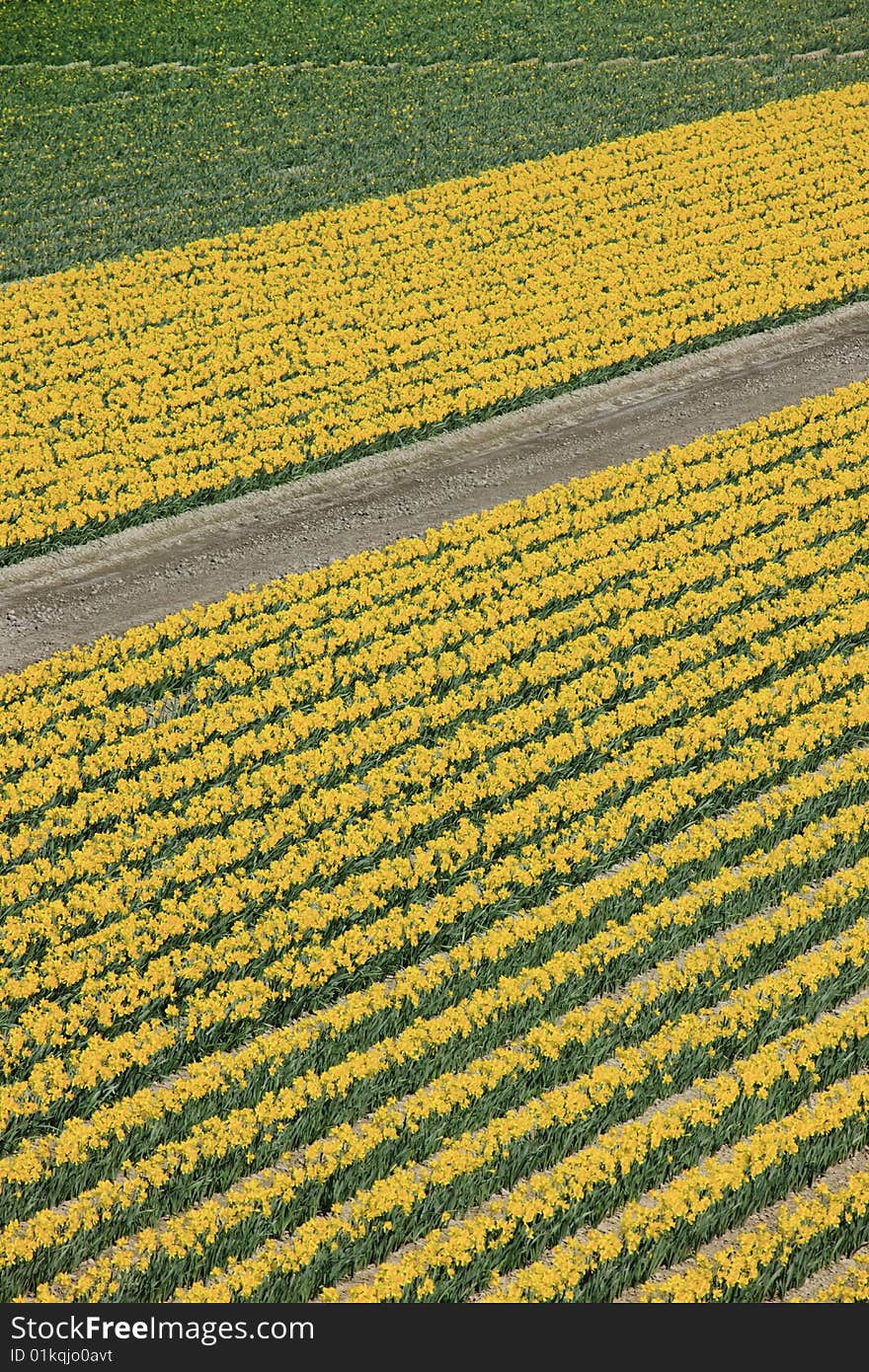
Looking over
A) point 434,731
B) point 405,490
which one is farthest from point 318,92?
point 434,731

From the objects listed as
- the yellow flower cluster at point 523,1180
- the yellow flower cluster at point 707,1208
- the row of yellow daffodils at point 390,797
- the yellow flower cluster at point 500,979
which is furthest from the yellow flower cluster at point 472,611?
the yellow flower cluster at point 707,1208

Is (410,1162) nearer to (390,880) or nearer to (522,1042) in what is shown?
(522,1042)

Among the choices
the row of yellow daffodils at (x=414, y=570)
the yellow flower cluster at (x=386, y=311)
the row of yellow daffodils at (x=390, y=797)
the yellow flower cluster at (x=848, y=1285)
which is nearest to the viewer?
the yellow flower cluster at (x=848, y=1285)

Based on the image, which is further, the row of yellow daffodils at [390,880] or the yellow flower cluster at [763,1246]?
the row of yellow daffodils at [390,880]

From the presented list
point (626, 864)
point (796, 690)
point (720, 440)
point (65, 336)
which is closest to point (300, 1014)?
point (626, 864)

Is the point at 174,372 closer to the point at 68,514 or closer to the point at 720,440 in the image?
the point at 68,514

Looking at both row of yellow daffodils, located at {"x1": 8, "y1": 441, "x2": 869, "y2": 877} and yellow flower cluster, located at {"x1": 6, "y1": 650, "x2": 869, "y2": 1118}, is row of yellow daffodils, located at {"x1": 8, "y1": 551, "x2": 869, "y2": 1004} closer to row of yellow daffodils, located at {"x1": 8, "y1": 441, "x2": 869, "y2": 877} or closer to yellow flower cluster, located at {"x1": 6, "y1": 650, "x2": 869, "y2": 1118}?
row of yellow daffodils, located at {"x1": 8, "y1": 441, "x2": 869, "y2": 877}

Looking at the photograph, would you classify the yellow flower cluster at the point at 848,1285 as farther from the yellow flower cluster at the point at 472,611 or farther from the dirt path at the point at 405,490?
the dirt path at the point at 405,490
